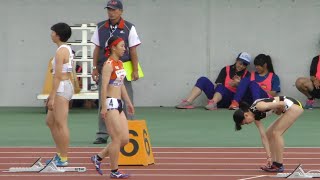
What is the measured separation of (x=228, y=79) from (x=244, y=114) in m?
10.2

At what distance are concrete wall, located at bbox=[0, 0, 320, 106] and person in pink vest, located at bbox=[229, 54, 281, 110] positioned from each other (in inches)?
22.0

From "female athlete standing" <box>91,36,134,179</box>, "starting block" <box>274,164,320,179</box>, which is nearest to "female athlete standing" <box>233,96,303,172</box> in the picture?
"starting block" <box>274,164,320,179</box>

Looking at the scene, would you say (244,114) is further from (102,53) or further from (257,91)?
(257,91)

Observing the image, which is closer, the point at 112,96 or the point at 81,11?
the point at 112,96

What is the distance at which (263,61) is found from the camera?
22.2m

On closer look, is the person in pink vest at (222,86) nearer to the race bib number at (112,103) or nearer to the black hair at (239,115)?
the black hair at (239,115)

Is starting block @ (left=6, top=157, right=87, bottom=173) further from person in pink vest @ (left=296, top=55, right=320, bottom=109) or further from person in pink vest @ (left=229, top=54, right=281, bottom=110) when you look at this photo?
person in pink vest @ (left=296, top=55, right=320, bottom=109)

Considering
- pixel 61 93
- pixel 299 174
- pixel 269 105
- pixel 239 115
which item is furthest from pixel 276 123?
pixel 61 93

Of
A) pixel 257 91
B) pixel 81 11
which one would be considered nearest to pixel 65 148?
pixel 257 91

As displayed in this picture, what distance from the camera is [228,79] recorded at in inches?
875

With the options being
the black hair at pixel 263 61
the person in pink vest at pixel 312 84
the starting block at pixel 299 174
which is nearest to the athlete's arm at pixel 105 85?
the starting block at pixel 299 174

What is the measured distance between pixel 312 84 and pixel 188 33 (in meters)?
2.93

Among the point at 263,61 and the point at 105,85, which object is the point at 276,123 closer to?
the point at 105,85

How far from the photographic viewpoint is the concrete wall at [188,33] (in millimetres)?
22938
